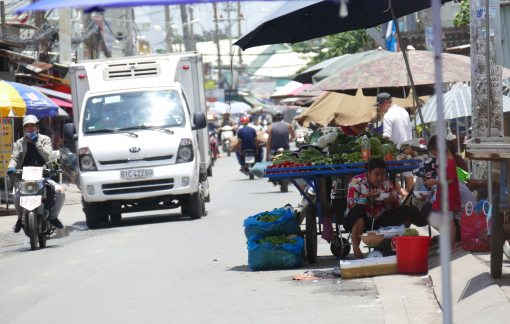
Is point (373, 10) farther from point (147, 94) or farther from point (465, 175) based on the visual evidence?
point (147, 94)

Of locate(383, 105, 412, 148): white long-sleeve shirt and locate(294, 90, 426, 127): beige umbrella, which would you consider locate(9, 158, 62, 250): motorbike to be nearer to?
locate(383, 105, 412, 148): white long-sleeve shirt

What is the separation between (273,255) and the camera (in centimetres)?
749

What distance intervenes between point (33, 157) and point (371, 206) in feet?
17.3

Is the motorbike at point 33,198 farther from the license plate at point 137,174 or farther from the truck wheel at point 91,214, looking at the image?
the truck wheel at point 91,214

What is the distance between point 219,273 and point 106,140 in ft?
17.4

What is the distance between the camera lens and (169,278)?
7309 millimetres

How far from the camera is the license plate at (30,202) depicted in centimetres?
955

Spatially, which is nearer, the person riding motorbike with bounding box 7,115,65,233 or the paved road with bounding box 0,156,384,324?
the paved road with bounding box 0,156,384,324

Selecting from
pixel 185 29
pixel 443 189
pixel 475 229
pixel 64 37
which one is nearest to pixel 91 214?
pixel 475 229

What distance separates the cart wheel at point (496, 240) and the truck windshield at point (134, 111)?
766 cm

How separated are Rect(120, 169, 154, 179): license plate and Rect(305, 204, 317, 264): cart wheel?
191 inches

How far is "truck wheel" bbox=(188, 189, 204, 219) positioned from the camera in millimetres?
12555

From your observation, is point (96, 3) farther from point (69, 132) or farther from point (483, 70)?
point (69, 132)

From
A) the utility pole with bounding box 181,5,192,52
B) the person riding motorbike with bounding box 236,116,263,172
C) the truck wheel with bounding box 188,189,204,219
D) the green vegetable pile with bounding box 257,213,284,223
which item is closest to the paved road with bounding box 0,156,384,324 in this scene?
the green vegetable pile with bounding box 257,213,284,223
